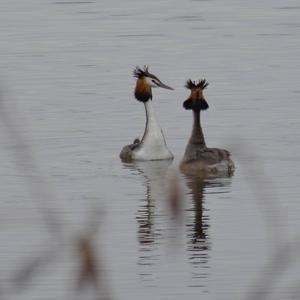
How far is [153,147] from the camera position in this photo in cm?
1691

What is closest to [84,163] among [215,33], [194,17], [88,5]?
[215,33]

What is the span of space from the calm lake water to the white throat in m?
0.12

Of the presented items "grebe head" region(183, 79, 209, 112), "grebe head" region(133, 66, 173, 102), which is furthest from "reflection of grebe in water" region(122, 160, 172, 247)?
"grebe head" region(133, 66, 173, 102)

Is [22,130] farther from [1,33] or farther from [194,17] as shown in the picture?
[194,17]

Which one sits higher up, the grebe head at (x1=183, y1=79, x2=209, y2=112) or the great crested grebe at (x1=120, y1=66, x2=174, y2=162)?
the grebe head at (x1=183, y1=79, x2=209, y2=112)

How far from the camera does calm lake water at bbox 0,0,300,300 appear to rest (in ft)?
34.5

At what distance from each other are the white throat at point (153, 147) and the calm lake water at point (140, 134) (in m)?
0.12

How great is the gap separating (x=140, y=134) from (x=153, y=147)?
1.45m

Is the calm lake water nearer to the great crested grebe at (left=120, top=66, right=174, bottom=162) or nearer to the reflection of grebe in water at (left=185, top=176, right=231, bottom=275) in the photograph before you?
the reflection of grebe in water at (left=185, top=176, right=231, bottom=275)

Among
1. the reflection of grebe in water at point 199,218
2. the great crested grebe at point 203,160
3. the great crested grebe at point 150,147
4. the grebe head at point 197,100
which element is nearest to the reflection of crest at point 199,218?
the reflection of grebe in water at point 199,218

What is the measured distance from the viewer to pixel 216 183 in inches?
608

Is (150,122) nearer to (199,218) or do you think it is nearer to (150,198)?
(150,198)

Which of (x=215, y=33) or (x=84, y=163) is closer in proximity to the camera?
(x=84, y=163)

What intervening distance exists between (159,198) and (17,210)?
6.14ft
